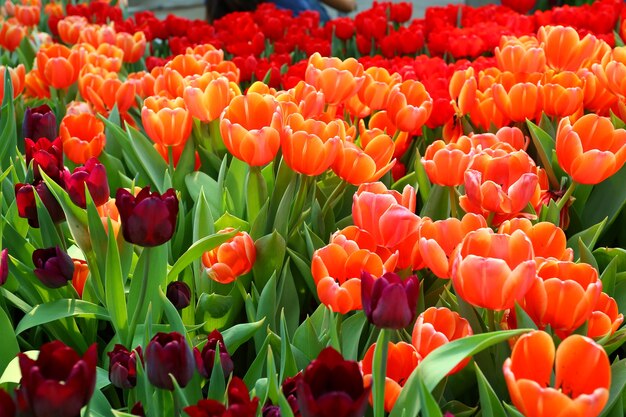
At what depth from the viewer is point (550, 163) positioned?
1.46m

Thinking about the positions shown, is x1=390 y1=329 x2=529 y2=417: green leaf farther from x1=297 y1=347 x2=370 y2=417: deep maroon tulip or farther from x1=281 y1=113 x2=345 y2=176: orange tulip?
x1=281 y1=113 x2=345 y2=176: orange tulip

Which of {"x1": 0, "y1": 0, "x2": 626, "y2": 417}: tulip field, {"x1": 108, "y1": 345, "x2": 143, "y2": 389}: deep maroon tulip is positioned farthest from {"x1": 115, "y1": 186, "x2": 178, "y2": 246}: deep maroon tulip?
{"x1": 108, "y1": 345, "x2": 143, "y2": 389}: deep maroon tulip

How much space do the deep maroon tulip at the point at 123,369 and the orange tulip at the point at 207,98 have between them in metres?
0.62

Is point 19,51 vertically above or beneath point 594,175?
beneath

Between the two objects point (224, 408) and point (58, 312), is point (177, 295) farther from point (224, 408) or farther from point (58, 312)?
point (224, 408)

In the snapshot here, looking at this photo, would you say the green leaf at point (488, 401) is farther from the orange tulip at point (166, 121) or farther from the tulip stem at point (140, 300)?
the orange tulip at point (166, 121)


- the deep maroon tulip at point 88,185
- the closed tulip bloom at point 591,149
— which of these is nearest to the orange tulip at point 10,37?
the deep maroon tulip at point 88,185

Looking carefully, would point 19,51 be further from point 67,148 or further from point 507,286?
point 507,286

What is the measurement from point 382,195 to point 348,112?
767 mm

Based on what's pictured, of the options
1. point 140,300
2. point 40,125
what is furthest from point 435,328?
point 40,125

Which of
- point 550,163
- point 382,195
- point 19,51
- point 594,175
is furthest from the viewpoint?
point 19,51

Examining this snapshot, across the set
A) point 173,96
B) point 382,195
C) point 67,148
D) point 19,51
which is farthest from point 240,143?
point 19,51

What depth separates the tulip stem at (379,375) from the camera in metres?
0.78

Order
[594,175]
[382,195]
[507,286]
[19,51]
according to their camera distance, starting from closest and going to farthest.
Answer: [507,286]
[382,195]
[594,175]
[19,51]
